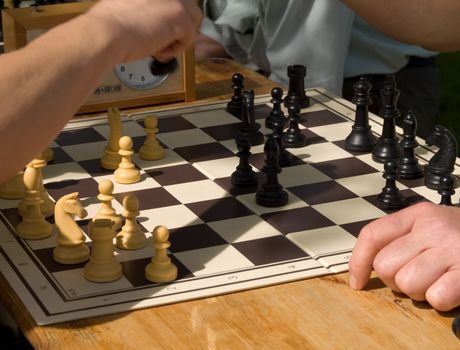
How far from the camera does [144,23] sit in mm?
1643

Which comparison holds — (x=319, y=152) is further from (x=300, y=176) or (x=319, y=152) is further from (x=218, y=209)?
(x=218, y=209)

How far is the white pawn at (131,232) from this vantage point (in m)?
1.81

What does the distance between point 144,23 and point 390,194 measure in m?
A: 0.61

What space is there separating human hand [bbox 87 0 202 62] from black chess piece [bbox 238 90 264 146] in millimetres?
601

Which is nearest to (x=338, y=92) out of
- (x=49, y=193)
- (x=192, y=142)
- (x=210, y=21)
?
(x=210, y=21)

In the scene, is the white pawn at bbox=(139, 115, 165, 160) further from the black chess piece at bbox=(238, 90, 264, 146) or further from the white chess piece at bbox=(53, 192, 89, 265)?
the white chess piece at bbox=(53, 192, 89, 265)

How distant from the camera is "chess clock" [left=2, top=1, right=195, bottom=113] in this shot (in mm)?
2461

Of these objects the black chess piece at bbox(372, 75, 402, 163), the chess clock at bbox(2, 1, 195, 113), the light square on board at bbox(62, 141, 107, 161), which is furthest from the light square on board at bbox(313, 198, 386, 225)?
the chess clock at bbox(2, 1, 195, 113)

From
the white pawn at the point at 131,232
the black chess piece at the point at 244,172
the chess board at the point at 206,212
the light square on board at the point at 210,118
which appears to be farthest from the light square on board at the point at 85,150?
the white pawn at the point at 131,232

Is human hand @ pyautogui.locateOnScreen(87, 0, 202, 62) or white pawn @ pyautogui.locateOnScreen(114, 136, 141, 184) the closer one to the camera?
human hand @ pyautogui.locateOnScreen(87, 0, 202, 62)

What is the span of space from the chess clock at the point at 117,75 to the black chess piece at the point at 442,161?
770 mm

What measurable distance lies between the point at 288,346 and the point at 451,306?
262 millimetres

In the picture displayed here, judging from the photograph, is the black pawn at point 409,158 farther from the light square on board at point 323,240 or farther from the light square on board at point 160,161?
the light square on board at point 160,161

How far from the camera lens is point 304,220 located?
192 centimetres
